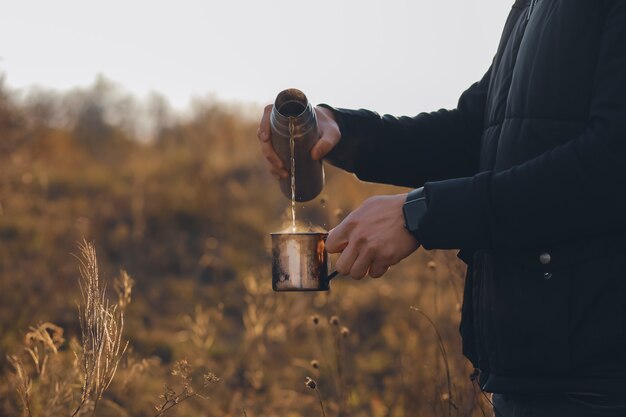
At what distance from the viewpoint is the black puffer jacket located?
5.48 feet

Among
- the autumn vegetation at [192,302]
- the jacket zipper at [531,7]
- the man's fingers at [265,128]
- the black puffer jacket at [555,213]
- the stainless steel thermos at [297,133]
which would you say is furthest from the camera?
the autumn vegetation at [192,302]

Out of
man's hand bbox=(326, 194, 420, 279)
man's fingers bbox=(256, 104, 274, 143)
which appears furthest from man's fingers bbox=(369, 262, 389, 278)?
man's fingers bbox=(256, 104, 274, 143)

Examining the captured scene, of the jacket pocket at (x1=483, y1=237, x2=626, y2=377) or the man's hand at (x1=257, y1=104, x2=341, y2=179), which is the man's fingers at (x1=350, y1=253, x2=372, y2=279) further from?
the man's hand at (x1=257, y1=104, x2=341, y2=179)

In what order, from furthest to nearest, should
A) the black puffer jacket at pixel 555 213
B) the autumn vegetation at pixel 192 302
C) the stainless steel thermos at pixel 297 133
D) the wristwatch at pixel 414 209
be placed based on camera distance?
the autumn vegetation at pixel 192 302 → the stainless steel thermos at pixel 297 133 → the wristwatch at pixel 414 209 → the black puffer jacket at pixel 555 213

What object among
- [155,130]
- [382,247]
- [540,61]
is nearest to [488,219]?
[382,247]

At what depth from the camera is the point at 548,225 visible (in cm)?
170

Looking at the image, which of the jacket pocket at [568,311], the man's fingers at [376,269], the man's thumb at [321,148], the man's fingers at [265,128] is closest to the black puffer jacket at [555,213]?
the jacket pocket at [568,311]

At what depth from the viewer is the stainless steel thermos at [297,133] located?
2314 millimetres

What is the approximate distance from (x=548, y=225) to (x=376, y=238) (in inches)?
13.6

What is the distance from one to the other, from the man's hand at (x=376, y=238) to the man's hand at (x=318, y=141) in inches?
20.1

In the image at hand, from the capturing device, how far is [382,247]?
1.84 meters

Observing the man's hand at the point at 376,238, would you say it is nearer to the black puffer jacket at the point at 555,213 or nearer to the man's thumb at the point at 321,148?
the black puffer jacket at the point at 555,213

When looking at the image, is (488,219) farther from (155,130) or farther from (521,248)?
(155,130)

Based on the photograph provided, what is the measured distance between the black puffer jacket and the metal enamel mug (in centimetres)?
34
